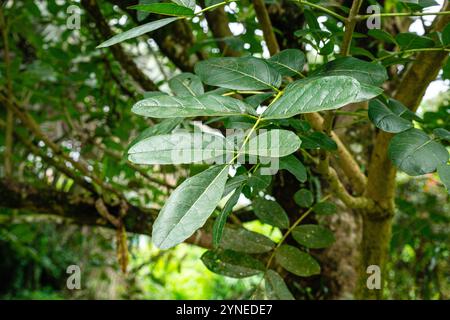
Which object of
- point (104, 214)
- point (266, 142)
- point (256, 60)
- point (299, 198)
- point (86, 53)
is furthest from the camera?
A: point (86, 53)

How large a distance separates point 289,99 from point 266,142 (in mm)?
47

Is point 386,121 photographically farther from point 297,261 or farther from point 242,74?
point 297,261

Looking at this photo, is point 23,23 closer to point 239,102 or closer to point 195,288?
point 239,102

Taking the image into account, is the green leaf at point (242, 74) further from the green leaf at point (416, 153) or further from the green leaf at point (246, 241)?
the green leaf at point (246, 241)

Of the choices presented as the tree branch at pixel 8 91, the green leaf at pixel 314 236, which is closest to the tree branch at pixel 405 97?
the green leaf at pixel 314 236

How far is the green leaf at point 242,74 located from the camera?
1.52 ft

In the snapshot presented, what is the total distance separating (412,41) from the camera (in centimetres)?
54

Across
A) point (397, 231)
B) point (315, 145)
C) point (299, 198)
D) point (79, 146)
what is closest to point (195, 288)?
point (79, 146)

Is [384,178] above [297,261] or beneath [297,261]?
above

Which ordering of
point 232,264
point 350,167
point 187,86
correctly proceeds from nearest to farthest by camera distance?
point 187,86
point 232,264
point 350,167

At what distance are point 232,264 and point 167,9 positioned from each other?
44 centimetres

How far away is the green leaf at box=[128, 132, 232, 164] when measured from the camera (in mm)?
336

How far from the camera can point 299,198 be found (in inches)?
31.9

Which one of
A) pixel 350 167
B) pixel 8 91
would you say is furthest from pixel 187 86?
pixel 8 91
